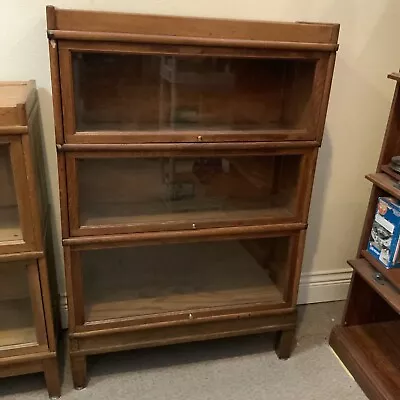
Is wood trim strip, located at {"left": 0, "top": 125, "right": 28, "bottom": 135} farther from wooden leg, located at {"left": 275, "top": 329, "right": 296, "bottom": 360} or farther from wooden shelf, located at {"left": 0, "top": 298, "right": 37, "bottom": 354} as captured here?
wooden leg, located at {"left": 275, "top": 329, "right": 296, "bottom": 360}

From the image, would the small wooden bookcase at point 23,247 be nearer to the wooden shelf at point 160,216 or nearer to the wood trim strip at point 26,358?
the wood trim strip at point 26,358

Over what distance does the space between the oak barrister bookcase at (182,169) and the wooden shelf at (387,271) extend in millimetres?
262

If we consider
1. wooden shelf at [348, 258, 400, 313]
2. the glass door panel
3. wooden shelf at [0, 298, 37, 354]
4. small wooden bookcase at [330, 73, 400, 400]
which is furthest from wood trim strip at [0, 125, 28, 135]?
wooden shelf at [348, 258, 400, 313]

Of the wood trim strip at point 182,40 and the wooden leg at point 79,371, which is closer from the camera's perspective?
the wood trim strip at point 182,40

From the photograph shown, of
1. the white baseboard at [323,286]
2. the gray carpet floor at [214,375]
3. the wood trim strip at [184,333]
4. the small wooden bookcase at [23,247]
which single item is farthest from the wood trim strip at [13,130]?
the white baseboard at [323,286]

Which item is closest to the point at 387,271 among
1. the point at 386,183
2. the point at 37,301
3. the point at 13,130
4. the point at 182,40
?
the point at 386,183

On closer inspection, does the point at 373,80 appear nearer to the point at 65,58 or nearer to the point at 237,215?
the point at 237,215

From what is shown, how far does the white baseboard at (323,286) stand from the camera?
1991 millimetres

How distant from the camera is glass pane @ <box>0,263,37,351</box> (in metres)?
1.37

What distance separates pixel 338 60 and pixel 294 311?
35.2 inches

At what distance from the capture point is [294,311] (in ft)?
5.29

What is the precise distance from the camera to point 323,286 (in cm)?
202

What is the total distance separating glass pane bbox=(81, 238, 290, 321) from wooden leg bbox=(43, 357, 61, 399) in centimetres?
17

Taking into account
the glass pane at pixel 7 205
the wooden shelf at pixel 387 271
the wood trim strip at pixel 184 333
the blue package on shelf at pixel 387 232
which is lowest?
the wood trim strip at pixel 184 333
